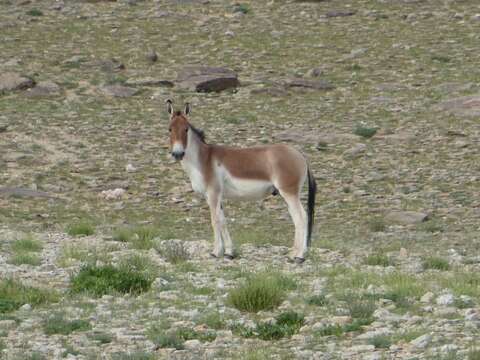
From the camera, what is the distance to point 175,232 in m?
24.3

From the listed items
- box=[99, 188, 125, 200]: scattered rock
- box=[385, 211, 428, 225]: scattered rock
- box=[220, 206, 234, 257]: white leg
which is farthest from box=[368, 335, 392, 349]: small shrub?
box=[99, 188, 125, 200]: scattered rock

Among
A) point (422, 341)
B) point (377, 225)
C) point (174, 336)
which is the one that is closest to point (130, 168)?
point (377, 225)

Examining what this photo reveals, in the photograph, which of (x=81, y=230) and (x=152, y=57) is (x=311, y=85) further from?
(x=81, y=230)

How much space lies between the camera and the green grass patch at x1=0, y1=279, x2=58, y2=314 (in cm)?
1594

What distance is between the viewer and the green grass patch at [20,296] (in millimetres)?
15938

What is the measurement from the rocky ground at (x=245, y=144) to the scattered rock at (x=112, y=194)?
0.04 m

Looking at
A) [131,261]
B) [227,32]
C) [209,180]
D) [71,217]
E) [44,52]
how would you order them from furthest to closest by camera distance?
[227,32] → [44,52] → [71,217] → [209,180] → [131,261]

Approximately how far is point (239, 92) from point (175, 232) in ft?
46.4

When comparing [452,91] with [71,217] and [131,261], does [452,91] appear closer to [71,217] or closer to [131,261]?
[71,217]

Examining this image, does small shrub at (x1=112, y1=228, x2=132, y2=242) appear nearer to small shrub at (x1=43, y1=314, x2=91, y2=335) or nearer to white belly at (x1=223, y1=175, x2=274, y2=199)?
white belly at (x1=223, y1=175, x2=274, y2=199)

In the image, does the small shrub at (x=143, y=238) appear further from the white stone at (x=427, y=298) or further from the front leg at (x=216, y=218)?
the white stone at (x=427, y=298)

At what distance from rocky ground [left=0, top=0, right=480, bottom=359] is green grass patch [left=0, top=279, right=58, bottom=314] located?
84mm

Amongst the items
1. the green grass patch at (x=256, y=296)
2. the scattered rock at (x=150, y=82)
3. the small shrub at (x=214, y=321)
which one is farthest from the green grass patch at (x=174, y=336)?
the scattered rock at (x=150, y=82)

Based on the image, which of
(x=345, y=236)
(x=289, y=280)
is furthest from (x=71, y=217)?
(x=289, y=280)
